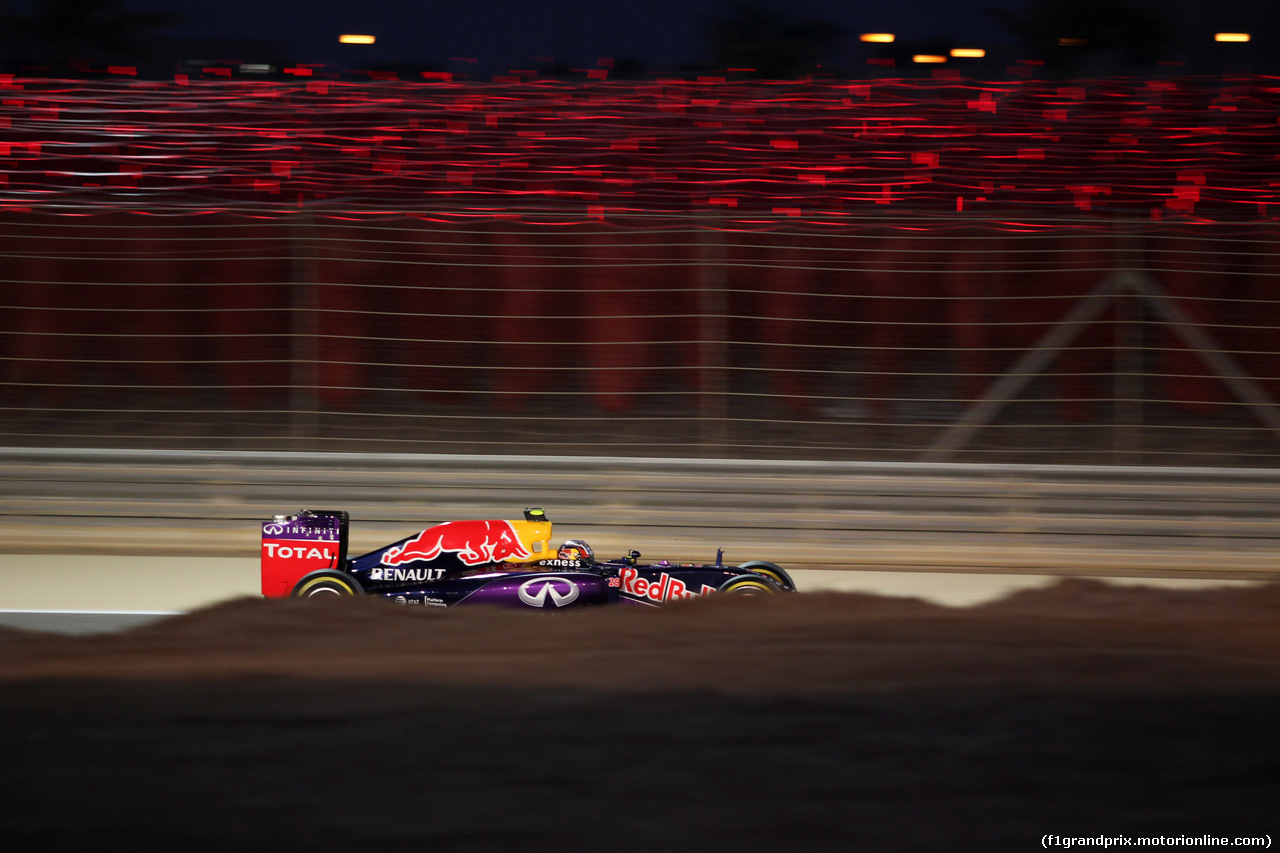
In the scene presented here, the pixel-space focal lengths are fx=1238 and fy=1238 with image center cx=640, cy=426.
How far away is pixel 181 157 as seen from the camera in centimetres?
1028

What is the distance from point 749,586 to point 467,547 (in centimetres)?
127

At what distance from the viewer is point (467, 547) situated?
5465 millimetres

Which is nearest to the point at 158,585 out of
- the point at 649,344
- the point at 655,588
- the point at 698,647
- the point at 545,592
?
the point at 545,592

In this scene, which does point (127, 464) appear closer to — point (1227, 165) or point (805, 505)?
point (805, 505)

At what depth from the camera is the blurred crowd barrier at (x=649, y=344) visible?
782 centimetres

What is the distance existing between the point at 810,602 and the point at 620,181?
5.84 meters

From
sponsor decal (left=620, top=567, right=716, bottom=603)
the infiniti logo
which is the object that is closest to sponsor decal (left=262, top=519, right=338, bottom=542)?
the infiniti logo

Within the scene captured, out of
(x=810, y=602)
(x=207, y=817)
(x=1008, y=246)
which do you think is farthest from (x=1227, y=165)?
(x=207, y=817)

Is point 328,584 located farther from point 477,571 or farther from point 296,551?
point 477,571

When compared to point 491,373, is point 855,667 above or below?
below

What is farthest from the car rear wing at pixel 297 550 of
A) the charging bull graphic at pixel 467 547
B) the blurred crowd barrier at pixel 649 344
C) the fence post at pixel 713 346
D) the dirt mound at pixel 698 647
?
the fence post at pixel 713 346

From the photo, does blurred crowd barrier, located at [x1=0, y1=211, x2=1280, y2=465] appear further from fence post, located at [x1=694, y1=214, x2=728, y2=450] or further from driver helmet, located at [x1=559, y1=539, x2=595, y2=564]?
driver helmet, located at [x1=559, y1=539, x2=595, y2=564]

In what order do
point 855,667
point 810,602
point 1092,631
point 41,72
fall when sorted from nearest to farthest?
1. point 855,667
2. point 1092,631
3. point 810,602
4. point 41,72

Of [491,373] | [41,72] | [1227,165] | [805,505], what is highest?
[41,72]
